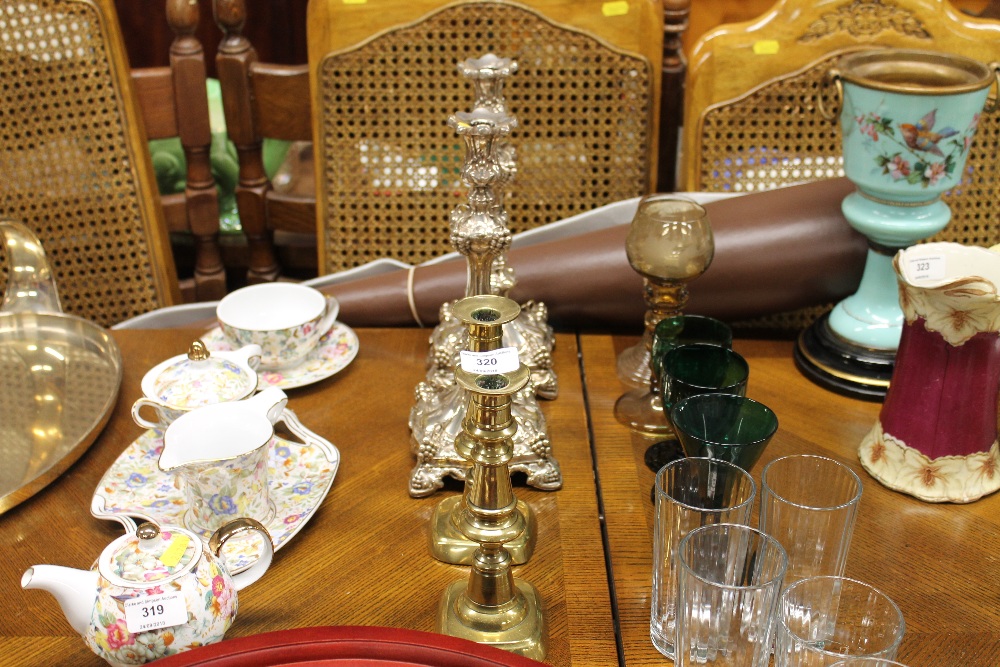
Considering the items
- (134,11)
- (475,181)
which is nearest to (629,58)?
(475,181)

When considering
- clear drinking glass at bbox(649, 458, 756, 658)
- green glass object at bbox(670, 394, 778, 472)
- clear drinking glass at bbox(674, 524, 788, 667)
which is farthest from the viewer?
green glass object at bbox(670, 394, 778, 472)

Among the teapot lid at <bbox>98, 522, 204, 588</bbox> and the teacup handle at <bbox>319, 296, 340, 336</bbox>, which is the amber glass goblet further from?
the teapot lid at <bbox>98, 522, 204, 588</bbox>

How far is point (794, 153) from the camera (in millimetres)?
1495

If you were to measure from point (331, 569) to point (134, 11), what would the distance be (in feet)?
8.74

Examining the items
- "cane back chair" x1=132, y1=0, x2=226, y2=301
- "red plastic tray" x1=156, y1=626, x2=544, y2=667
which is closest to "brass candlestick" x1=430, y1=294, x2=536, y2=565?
"red plastic tray" x1=156, y1=626, x2=544, y2=667

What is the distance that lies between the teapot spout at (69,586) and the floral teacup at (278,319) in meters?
0.45

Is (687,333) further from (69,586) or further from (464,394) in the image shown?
(69,586)

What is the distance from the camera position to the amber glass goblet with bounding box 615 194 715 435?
3.50 feet

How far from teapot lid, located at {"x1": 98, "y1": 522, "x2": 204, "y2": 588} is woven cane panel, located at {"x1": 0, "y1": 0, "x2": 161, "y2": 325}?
93cm

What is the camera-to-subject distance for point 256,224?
1.94 m

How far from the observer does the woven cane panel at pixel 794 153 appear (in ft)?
4.71

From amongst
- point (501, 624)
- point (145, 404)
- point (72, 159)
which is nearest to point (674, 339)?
point (501, 624)

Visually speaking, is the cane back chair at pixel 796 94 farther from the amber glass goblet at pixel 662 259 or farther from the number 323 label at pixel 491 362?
the number 323 label at pixel 491 362

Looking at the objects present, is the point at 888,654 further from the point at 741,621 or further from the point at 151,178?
the point at 151,178
